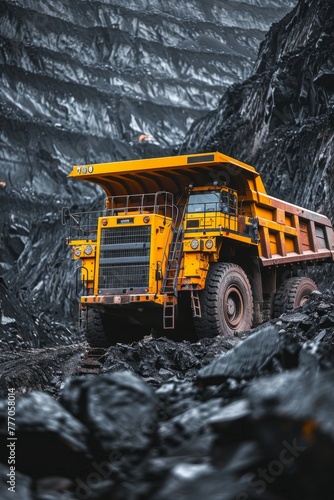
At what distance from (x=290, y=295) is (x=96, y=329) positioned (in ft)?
12.4

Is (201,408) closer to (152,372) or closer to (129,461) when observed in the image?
(129,461)

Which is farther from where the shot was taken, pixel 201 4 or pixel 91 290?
pixel 201 4

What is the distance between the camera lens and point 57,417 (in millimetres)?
3189

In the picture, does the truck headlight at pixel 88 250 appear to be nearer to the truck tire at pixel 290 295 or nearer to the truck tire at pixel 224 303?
→ the truck tire at pixel 224 303

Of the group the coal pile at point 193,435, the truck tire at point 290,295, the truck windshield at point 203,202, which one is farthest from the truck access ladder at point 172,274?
the coal pile at point 193,435

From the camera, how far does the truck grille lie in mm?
11281

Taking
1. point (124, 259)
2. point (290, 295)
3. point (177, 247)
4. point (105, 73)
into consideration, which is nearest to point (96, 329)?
point (124, 259)

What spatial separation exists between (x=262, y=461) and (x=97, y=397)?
96 centimetres

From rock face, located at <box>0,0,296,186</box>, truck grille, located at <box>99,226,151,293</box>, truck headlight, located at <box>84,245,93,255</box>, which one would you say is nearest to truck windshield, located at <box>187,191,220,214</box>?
truck grille, located at <box>99,226,151,293</box>

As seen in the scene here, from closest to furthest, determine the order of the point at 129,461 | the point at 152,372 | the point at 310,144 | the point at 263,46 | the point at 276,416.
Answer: the point at 276,416 < the point at 129,461 < the point at 152,372 < the point at 310,144 < the point at 263,46

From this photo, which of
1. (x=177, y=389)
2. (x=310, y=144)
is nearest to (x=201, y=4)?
(x=310, y=144)

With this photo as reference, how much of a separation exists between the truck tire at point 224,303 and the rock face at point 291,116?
869 cm

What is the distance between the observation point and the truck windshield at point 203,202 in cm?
1157

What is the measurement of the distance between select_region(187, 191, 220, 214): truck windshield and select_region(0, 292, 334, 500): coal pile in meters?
7.37
